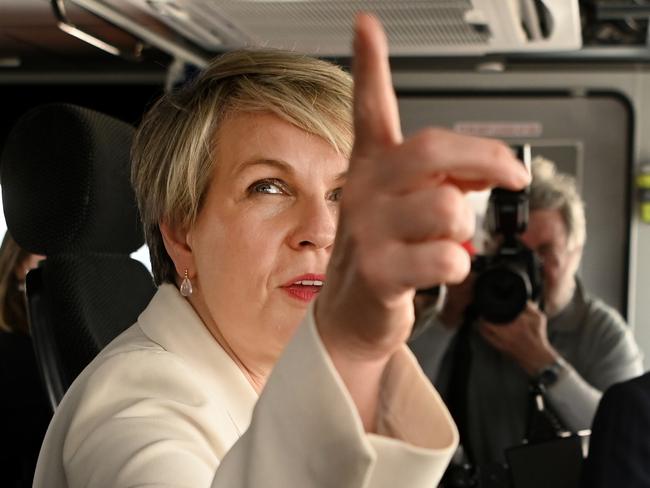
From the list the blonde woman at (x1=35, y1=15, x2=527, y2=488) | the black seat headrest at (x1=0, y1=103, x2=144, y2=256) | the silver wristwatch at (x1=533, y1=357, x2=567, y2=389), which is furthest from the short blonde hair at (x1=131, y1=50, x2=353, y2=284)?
the silver wristwatch at (x1=533, y1=357, x2=567, y2=389)

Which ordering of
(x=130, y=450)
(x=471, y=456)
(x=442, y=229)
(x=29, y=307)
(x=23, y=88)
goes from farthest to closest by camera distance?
(x=23, y=88), (x=471, y=456), (x=29, y=307), (x=130, y=450), (x=442, y=229)

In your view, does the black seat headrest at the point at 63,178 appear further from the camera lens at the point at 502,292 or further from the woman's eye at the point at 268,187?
the camera lens at the point at 502,292

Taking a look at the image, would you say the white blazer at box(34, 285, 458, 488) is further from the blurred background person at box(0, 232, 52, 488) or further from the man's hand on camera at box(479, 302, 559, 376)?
the man's hand on camera at box(479, 302, 559, 376)

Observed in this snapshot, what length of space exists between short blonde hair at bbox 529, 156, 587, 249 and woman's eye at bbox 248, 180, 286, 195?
287 cm

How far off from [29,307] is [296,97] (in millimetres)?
839

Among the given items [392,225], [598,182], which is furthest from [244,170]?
[598,182]

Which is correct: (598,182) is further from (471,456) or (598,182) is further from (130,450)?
(130,450)

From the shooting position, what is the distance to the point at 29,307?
1.95 meters

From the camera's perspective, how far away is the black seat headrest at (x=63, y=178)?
Answer: 176 cm

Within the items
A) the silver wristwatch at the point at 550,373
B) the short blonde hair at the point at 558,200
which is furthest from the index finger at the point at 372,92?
the short blonde hair at the point at 558,200

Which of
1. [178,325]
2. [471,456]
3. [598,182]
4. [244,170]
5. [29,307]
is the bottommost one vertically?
[471,456]

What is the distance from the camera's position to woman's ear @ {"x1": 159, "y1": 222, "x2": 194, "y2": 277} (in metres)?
1.45

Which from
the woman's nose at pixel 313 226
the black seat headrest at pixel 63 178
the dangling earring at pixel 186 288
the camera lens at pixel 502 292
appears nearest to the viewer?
the woman's nose at pixel 313 226

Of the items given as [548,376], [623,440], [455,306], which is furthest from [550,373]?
[623,440]
